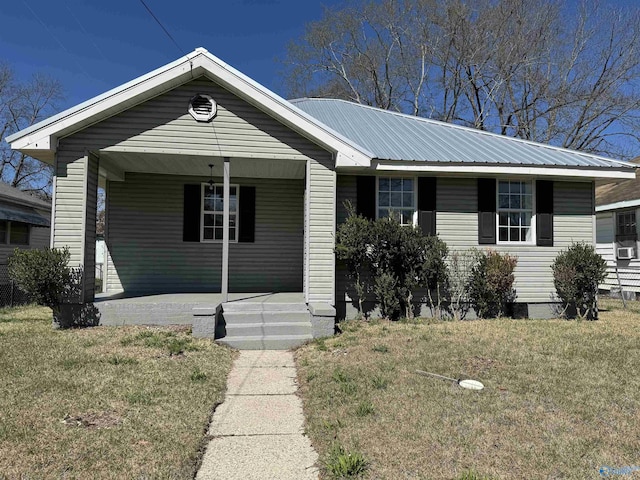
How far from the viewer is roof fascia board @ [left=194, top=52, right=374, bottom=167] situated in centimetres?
732

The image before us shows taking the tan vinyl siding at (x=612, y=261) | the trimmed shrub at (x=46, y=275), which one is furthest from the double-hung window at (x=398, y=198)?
the tan vinyl siding at (x=612, y=261)

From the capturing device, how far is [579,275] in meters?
8.37

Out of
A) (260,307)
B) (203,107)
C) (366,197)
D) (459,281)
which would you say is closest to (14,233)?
(203,107)

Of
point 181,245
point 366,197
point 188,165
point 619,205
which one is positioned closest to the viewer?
point 366,197

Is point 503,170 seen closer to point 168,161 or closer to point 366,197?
point 366,197

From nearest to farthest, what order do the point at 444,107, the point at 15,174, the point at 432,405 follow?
the point at 432,405 → the point at 444,107 → the point at 15,174

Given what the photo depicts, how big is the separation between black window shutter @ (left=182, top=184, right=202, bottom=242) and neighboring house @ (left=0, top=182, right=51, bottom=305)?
25.2 ft

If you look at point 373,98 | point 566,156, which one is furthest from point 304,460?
point 373,98

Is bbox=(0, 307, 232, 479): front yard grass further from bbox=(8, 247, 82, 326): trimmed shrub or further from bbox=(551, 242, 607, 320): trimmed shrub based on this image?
bbox=(551, 242, 607, 320): trimmed shrub

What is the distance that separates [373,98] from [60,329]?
69.8 ft

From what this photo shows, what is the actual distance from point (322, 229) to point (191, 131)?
9.84 feet

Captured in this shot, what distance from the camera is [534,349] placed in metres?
6.10

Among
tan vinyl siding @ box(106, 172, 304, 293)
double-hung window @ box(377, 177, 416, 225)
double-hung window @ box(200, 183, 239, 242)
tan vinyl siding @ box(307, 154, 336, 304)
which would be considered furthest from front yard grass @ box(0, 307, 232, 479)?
double-hung window @ box(377, 177, 416, 225)

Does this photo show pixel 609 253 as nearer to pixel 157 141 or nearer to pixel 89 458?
pixel 157 141
